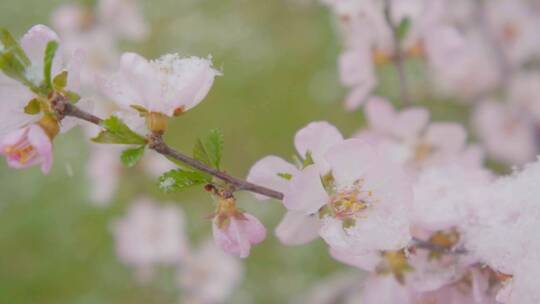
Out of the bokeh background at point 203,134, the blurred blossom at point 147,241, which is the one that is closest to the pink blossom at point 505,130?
the bokeh background at point 203,134

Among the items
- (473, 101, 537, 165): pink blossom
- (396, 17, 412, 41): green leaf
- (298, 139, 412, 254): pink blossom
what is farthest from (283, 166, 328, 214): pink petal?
(473, 101, 537, 165): pink blossom

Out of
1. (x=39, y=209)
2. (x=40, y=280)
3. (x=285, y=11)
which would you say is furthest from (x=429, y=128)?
(x=285, y=11)

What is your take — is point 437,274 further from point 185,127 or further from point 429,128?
point 185,127

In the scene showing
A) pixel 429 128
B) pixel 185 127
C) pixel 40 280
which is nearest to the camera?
pixel 429 128

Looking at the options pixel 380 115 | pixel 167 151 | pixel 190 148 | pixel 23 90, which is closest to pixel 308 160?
pixel 167 151

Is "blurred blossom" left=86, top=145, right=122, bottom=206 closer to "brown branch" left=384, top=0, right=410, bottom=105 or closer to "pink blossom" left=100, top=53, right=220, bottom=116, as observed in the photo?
"brown branch" left=384, top=0, right=410, bottom=105

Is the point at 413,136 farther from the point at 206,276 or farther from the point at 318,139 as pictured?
the point at 206,276

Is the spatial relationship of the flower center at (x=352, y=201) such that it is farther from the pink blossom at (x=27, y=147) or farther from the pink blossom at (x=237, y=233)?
the pink blossom at (x=27, y=147)
